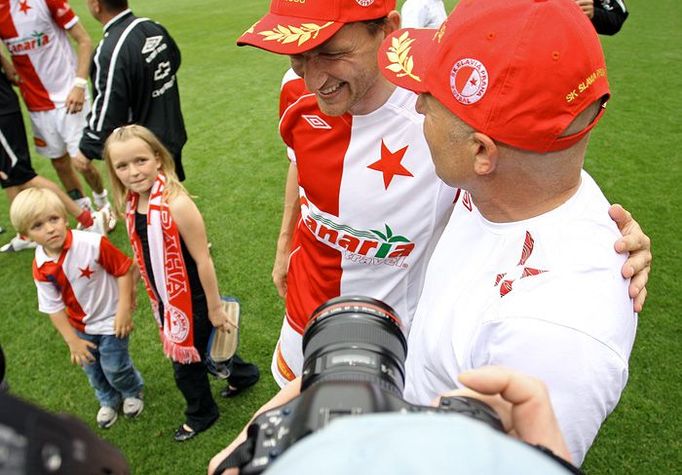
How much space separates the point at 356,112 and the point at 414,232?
458 mm

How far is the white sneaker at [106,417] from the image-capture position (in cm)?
311

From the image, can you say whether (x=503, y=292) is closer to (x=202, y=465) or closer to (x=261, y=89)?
(x=202, y=465)

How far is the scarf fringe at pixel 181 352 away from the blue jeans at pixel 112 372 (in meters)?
0.40

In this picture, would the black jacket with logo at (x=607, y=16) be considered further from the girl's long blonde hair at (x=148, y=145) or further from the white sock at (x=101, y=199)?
the white sock at (x=101, y=199)

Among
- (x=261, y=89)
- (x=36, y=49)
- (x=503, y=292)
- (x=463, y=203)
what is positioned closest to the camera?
(x=503, y=292)

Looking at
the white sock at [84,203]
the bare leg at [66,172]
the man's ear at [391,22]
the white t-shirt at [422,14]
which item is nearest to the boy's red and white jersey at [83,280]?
the man's ear at [391,22]

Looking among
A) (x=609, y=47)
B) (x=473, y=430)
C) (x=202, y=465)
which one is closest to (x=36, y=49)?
(x=202, y=465)

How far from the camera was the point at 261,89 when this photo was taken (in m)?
8.29

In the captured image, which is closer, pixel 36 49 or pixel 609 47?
pixel 36 49

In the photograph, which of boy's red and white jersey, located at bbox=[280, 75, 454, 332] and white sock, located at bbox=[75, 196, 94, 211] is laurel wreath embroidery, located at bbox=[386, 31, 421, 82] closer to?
boy's red and white jersey, located at bbox=[280, 75, 454, 332]

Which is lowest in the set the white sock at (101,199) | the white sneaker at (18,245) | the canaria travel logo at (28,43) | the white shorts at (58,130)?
the white sneaker at (18,245)

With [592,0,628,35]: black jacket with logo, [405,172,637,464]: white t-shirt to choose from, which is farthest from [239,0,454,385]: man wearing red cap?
[592,0,628,35]: black jacket with logo

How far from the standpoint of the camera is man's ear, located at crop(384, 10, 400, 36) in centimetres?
188

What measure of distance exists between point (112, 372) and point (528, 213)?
7.87 ft
